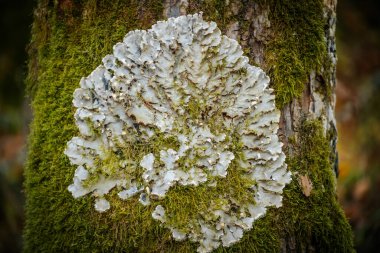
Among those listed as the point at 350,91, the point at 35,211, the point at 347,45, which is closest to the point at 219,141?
the point at 35,211

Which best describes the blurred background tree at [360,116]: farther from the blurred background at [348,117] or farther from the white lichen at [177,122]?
the white lichen at [177,122]

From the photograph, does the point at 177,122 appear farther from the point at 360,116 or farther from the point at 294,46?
the point at 360,116

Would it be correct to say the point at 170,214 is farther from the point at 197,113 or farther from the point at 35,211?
the point at 35,211

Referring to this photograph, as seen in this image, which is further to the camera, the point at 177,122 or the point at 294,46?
the point at 294,46

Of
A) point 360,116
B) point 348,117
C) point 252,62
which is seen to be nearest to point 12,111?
point 348,117

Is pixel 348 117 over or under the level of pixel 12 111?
under

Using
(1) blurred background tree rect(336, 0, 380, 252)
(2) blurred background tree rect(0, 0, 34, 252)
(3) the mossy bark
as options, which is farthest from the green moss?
(2) blurred background tree rect(0, 0, 34, 252)

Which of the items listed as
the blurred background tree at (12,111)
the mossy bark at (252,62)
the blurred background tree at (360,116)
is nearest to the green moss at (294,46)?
the mossy bark at (252,62)
